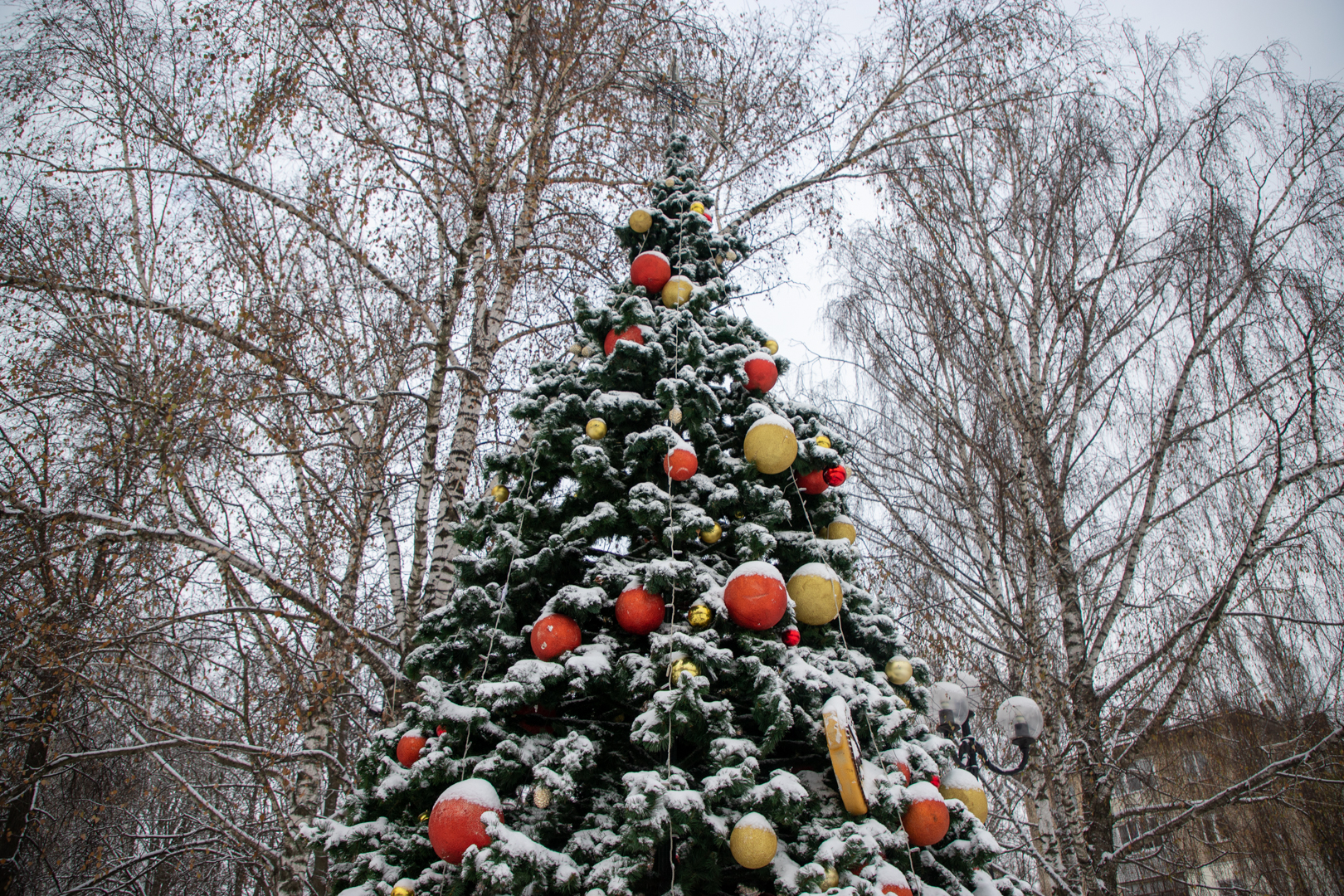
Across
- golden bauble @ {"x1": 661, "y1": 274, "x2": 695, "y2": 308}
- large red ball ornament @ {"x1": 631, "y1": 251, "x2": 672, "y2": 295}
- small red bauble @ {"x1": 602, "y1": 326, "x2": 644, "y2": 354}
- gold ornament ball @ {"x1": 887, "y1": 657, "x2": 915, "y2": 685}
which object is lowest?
gold ornament ball @ {"x1": 887, "y1": 657, "x2": 915, "y2": 685}

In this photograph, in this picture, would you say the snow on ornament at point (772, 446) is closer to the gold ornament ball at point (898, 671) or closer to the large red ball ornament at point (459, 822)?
the gold ornament ball at point (898, 671)

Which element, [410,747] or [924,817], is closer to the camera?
[924,817]

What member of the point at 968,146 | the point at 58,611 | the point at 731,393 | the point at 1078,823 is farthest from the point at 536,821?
the point at 968,146

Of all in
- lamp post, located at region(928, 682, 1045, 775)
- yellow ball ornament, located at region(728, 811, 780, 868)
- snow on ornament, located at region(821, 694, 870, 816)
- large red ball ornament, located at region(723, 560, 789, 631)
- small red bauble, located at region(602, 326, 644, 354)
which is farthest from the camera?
lamp post, located at region(928, 682, 1045, 775)

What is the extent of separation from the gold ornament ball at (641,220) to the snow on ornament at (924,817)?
2.84 m

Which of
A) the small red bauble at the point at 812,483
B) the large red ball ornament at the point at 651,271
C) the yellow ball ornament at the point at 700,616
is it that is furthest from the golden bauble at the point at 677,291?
the yellow ball ornament at the point at 700,616

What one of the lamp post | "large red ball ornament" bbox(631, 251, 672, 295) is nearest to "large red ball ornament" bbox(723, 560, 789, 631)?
the lamp post

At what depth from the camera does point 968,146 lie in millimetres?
7227

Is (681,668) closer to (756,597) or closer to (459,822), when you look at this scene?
(756,597)

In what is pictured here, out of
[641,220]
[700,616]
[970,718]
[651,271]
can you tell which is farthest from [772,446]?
[970,718]

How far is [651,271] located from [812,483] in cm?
137

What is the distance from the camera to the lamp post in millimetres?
3123

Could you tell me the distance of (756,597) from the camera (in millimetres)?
2232

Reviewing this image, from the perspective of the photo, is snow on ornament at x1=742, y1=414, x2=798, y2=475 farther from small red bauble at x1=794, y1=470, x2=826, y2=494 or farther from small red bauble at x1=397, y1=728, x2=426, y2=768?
small red bauble at x1=397, y1=728, x2=426, y2=768
